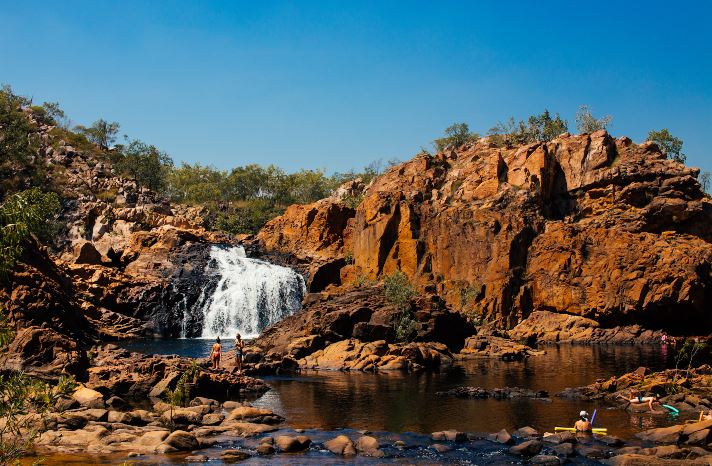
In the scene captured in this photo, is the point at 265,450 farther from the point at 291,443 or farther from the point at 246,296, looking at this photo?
the point at 246,296

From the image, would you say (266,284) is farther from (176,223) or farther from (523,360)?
(523,360)

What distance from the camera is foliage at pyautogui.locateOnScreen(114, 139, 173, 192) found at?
130250mm

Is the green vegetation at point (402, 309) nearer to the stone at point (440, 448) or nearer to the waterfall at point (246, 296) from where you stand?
the waterfall at point (246, 296)

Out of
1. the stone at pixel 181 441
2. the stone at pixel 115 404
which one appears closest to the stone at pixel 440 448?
the stone at pixel 181 441

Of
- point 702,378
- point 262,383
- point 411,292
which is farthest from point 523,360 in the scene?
point 262,383

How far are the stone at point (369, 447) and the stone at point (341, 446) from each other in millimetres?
286

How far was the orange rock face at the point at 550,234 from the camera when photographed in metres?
73.0

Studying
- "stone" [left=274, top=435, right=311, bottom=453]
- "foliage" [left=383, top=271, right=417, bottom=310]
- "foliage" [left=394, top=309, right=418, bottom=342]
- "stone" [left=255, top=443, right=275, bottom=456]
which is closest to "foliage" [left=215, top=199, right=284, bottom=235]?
"foliage" [left=383, top=271, right=417, bottom=310]

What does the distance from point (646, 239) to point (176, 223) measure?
205 ft

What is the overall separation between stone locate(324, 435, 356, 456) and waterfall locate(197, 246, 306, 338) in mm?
48276

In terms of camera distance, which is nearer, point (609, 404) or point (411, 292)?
point (609, 404)

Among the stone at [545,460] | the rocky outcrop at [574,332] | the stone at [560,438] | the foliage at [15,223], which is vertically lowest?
the stone at [545,460]

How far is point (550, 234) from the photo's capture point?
79.9 m

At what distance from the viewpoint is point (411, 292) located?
64.2m
